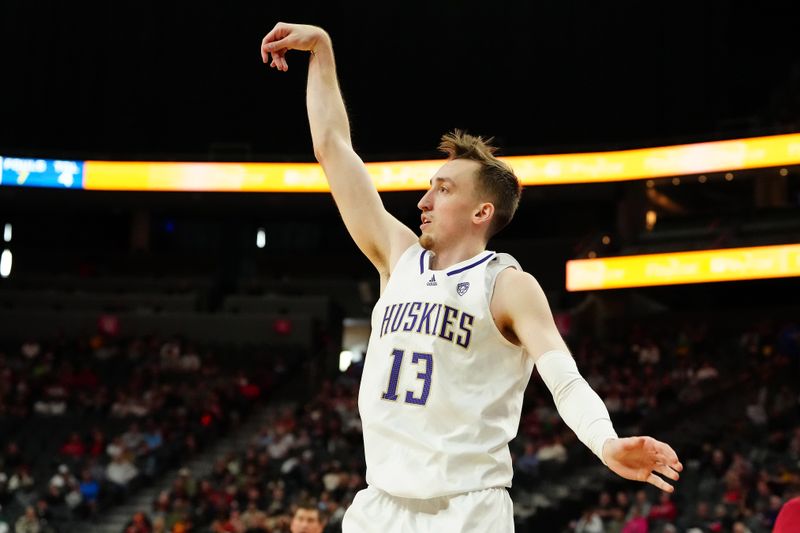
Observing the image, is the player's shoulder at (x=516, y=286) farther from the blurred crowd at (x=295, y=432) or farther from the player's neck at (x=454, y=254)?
the blurred crowd at (x=295, y=432)

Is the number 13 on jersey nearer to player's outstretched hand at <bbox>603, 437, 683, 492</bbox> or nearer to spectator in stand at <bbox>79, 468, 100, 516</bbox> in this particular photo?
player's outstretched hand at <bbox>603, 437, 683, 492</bbox>

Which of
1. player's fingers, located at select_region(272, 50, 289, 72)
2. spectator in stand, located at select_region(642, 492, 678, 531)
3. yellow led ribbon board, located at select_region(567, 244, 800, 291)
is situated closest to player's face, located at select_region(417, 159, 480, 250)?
player's fingers, located at select_region(272, 50, 289, 72)

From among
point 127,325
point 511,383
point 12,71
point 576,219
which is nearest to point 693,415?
point 576,219

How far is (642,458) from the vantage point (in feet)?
9.53

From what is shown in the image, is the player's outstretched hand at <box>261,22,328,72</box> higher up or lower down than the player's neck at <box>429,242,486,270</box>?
higher up

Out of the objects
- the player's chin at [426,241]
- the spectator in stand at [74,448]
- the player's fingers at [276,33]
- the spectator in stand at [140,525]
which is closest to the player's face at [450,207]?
the player's chin at [426,241]

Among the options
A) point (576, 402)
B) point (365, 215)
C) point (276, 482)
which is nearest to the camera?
point (576, 402)

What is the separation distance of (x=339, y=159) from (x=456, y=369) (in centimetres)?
96

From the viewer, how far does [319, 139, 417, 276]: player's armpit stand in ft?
12.8

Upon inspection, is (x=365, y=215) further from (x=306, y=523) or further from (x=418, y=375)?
(x=306, y=523)

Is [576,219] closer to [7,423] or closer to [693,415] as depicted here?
[693,415]

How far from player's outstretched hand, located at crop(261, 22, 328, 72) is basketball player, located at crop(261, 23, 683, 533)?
→ 770mm

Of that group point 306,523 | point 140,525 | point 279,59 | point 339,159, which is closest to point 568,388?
point 339,159

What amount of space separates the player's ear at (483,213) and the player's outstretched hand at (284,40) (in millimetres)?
909
